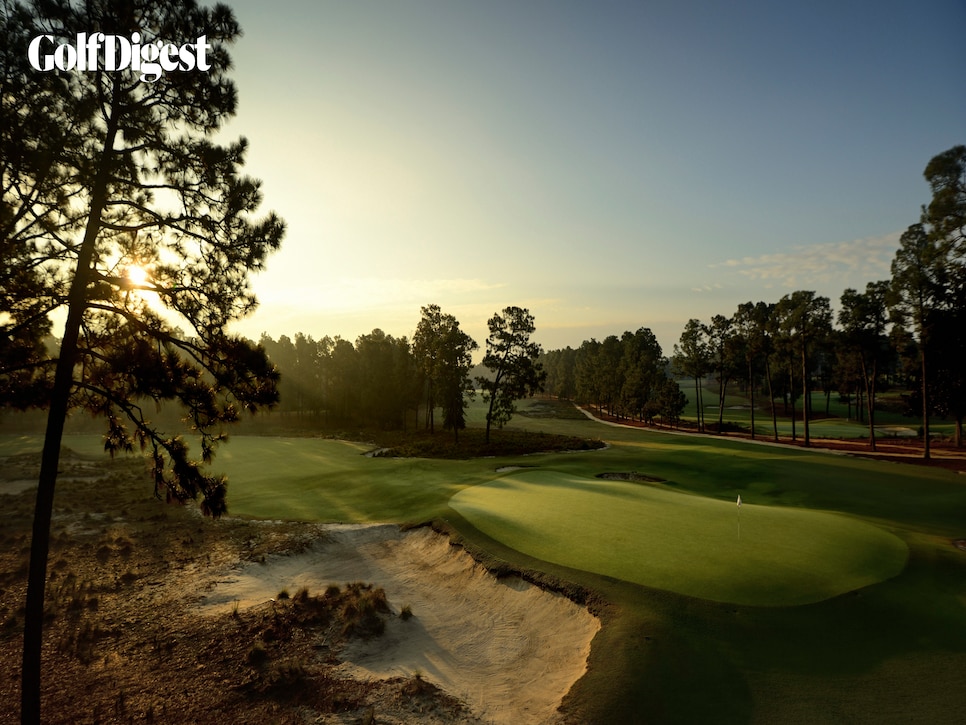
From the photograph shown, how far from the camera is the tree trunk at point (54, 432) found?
852 cm

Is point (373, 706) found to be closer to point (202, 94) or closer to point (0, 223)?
point (0, 223)

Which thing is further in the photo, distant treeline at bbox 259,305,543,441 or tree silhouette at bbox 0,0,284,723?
distant treeline at bbox 259,305,543,441

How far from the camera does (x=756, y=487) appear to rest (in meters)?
29.0

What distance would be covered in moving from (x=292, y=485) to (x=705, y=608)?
26.8 metres

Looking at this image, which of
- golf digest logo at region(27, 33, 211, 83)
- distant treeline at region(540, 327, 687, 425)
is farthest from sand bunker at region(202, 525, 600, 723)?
distant treeline at region(540, 327, 687, 425)

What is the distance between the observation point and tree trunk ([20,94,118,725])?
336 inches

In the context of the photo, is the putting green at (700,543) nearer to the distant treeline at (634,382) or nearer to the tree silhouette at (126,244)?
the tree silhouette at (126,244)

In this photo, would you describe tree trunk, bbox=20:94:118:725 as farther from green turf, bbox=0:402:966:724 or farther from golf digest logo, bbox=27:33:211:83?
green turf, bbox=0:402:966:724

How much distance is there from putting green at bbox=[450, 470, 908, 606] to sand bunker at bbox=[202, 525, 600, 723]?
1807 millimetres

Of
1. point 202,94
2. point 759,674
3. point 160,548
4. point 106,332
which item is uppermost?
point 202,94

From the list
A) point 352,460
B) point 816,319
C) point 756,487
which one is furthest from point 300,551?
point 816,319

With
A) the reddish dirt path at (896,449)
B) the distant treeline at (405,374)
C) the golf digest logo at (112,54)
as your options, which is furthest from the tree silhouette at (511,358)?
the golf digest logo at (112,54)

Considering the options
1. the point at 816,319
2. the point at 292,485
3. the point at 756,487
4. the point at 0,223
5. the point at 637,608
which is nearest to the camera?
the point at 0,223

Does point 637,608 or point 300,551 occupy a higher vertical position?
point 637,608
